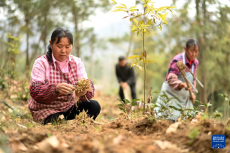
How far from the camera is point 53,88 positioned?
2.47 metres

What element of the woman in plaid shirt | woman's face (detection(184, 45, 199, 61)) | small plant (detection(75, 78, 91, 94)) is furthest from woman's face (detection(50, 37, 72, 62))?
woman's face (detection(184, 45, 199, 61))

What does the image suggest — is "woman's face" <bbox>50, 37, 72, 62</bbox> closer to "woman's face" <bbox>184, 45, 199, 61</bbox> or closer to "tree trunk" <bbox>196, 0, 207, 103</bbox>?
"woman's face" <bbox>184, 45, 199, 61</bbox>

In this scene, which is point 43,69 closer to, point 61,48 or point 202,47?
point 61,48

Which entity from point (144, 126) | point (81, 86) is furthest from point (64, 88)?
point (144, 126)

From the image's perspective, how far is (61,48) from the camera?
8.71ft

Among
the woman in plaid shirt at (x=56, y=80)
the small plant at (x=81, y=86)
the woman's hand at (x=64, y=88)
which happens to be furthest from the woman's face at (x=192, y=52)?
the woman's hand at (x=64, y=88)

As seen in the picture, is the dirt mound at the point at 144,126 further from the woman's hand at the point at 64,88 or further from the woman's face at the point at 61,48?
the woman's face at the point at 61,48

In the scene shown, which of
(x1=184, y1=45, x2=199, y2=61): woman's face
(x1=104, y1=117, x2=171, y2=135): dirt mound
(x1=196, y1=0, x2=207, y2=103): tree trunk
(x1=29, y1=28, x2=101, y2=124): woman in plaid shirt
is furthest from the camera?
(x1=196, y1=0, x2=207, y2=103): tree trunk

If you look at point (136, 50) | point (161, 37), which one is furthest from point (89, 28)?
point (136, 50)

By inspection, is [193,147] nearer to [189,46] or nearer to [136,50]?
[189,46]

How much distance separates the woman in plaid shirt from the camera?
8.41ft

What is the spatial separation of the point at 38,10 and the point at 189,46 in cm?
807

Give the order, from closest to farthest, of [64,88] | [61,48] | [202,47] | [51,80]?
[64,88]
[61,48]
[51,80]
[202,47]

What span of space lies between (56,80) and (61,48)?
0.41 meters
